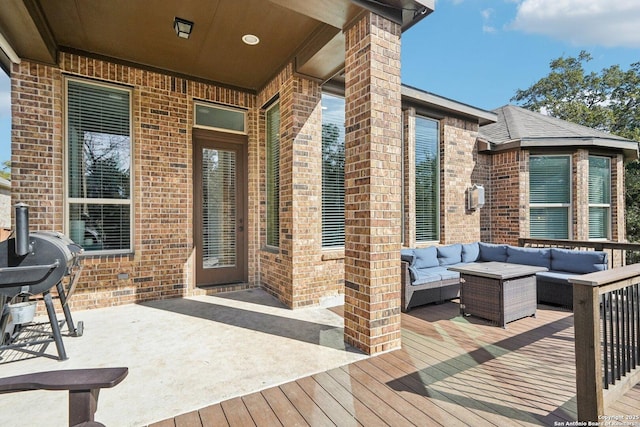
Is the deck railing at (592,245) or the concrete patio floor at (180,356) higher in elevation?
the deck railing at (592,245)

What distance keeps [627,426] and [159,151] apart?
5.63 meters

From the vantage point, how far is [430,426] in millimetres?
1865

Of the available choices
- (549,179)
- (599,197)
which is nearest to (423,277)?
(549,179)

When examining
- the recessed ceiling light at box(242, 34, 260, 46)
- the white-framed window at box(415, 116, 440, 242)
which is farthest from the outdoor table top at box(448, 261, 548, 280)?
the recessed ceiling light at box(242, 34, 260, 46)

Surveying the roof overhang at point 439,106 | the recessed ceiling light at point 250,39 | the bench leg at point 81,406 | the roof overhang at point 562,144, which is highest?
the recessed ceiling light at point 250,39

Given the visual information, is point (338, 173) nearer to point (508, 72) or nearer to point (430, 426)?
point (430, 426)

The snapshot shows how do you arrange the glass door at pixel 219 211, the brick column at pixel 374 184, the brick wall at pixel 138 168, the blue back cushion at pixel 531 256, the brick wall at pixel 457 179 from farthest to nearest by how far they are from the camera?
the brick wall at pixel 457 179 → the glass door at pixel 219 211 → the blue back cushion at pixel 531 256 → the brick wall at pixel 138 168 → the brick column at pixel 374 184

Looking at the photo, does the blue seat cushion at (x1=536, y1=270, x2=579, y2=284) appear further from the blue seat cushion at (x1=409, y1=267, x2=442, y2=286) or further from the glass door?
the glass door

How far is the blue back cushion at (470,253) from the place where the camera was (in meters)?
5.45

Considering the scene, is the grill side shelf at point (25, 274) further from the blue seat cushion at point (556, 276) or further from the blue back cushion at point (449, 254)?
the blue seat cushion at point (556, 276)

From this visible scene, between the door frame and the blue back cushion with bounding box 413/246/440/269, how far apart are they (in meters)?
2.93

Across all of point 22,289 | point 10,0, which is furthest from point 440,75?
point 22,289

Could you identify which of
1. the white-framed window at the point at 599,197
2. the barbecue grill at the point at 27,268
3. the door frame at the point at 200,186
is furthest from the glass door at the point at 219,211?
the white-framed window at the point at 599,197

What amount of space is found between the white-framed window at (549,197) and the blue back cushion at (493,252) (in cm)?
169
